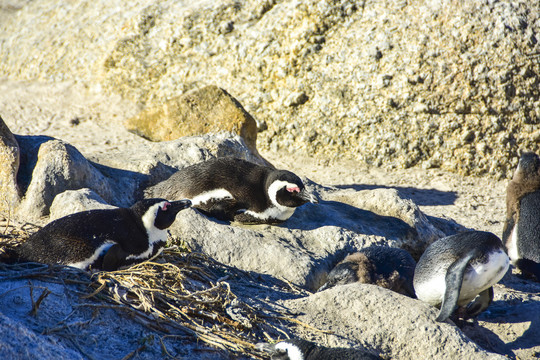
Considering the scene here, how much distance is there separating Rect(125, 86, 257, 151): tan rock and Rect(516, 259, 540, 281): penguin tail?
3170 millimetres

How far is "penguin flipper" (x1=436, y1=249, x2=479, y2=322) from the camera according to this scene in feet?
11.7

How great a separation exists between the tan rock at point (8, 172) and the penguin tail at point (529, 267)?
4770 millimetres

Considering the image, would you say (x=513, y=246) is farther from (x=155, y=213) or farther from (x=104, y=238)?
(x=104, y=238)

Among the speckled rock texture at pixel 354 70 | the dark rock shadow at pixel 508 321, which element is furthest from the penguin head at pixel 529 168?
the dark rock shadow at pixel 508 321

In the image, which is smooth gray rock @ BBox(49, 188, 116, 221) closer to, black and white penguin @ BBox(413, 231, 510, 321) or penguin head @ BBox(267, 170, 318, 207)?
penguin head @ BBox(267, 170, 318, 207)

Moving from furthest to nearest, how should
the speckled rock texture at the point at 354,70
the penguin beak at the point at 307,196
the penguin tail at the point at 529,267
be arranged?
the speckled rock texture at the point at 354,70
the penguin tail at the point at 529,267
the penguin beak at the point at 307,196

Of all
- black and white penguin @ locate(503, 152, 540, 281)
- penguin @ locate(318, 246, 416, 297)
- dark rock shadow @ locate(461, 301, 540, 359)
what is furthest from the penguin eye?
black and white penguin @ locate(503, 152, 540, 281)

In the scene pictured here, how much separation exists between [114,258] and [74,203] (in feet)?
3.47

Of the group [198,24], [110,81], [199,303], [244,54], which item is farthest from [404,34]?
[199,303]

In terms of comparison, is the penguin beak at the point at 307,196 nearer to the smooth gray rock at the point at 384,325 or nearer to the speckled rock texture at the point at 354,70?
the smooth gray rock at the point at 384,325

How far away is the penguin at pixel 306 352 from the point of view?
2.98 metres

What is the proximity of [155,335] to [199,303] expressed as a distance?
16.4 inches

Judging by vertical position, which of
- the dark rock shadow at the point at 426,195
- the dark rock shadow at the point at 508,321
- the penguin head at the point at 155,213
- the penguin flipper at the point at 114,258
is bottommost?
the dark rock shadow at the point at 426,195

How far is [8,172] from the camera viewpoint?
16.0ft
